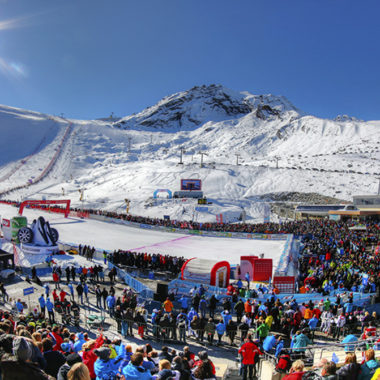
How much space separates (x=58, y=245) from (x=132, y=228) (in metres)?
15.1

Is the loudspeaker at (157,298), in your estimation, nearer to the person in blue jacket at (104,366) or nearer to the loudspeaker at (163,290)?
the loudspeaker at (163,290)

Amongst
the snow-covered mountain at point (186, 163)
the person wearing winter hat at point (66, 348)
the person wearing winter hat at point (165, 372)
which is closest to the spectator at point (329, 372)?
the person wearing winter hat at point (165, 372)

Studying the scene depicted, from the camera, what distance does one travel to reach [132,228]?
39.3m

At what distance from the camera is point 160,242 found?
31500 millimetres

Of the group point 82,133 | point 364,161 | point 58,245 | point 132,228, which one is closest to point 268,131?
point 364,161

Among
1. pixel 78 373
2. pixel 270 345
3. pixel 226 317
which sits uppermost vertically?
pixel 78 373

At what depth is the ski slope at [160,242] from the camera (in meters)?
27.5

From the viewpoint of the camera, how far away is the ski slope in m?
27.5

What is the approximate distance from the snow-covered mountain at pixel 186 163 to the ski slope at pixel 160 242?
54.7ft

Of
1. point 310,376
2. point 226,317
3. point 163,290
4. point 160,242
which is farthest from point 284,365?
point 160,242

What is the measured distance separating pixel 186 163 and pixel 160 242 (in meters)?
62.7

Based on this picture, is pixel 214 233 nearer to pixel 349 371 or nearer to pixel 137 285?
pixel 137 285

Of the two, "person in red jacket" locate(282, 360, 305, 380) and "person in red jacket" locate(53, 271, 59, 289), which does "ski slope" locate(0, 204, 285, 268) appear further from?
"person in red jacket" locate(282, 360, 305, 380)

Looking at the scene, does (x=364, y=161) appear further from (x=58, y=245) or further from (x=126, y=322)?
Result: (x=126, y=322)
